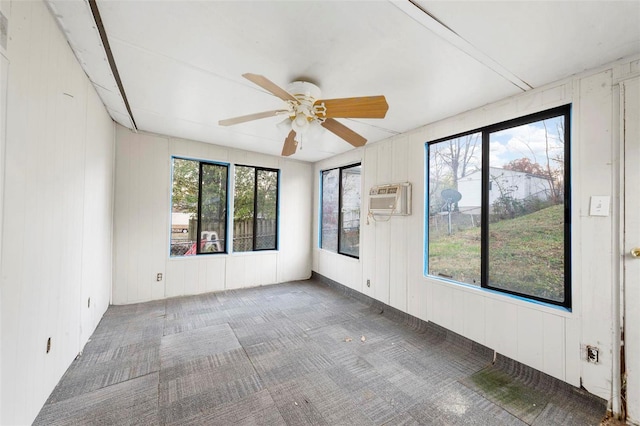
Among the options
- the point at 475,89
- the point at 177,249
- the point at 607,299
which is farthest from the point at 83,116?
the point at 607,299

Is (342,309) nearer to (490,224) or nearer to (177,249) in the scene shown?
(490,224)

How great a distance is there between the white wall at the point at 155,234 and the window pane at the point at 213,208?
169 mm

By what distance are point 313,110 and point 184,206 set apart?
2.91m

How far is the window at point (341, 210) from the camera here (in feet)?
13.5

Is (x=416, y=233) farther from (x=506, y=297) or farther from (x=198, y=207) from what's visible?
(x=198, y=207)

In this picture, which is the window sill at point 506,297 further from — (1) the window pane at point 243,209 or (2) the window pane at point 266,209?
(1) the window pane at point 243,209

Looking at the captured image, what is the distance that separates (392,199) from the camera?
10.3 feet

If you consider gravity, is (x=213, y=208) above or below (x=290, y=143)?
below

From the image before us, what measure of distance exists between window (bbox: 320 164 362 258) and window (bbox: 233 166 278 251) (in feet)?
3.10

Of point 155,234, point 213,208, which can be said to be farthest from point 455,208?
point 155,234

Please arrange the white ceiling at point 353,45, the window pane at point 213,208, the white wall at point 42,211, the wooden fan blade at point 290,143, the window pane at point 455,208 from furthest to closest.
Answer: the window pane at point 213,208 < the window pane at point 455,208 < the wooden fan blade at point 290,143 < the white ceiling at point 353,45 < the white wall at point 42,211

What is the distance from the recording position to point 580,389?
181 centimetres

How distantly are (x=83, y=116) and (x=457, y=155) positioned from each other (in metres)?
3.56

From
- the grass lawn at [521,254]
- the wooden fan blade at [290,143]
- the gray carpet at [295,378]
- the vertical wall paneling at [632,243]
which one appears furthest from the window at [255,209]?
the vertical wall paneling at [632,243]
